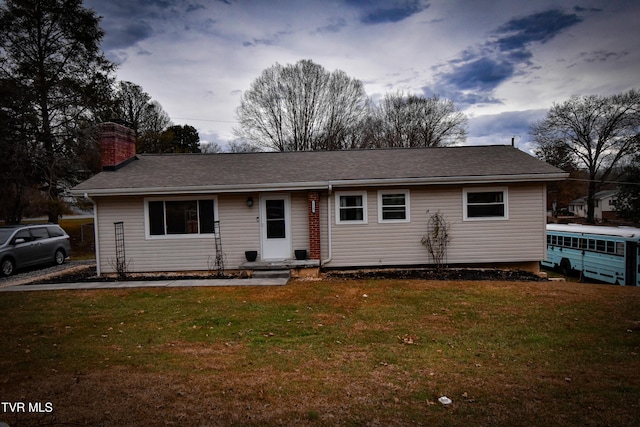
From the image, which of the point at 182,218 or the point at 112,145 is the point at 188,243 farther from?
the point at 112,145

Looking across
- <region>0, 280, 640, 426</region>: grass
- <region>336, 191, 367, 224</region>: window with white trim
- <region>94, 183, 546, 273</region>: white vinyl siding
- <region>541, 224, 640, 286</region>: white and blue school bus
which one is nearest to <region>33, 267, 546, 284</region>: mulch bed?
<region>94, 183, 546, 273</region>: white vinyl siding

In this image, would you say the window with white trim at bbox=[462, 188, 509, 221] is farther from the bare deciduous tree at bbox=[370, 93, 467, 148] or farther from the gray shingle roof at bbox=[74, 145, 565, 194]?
the bare deciduous tree at bbox=[370, 93, 467, 148]

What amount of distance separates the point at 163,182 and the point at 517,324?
32.3 feet

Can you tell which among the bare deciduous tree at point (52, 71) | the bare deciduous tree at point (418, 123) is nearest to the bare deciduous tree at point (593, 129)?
the bare deciduous tree at point (418, 123)

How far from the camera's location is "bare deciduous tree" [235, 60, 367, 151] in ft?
97.2

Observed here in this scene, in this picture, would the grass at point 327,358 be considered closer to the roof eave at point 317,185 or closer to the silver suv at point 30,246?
the roof eave at point 317,185

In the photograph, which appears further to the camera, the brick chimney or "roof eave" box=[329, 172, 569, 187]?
the brick chimney

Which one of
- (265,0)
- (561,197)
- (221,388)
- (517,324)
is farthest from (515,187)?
(561,197)

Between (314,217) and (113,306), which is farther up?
(314,217)

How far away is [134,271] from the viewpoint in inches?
422

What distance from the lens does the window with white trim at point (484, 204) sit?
10812mm

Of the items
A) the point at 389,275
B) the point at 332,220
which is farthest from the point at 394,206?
the point at 389,275

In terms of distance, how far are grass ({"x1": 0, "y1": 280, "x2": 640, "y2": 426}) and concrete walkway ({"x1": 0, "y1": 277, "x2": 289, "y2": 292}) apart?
3.95ft

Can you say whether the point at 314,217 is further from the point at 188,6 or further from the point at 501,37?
the point at 501,37
